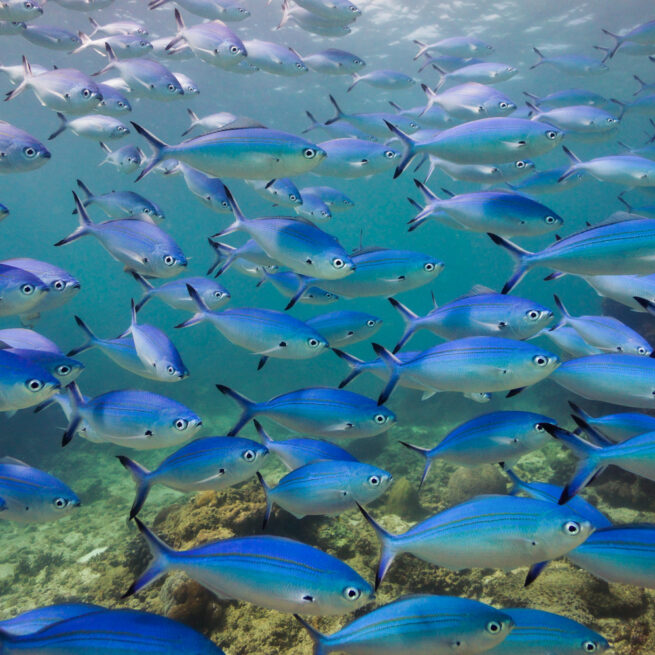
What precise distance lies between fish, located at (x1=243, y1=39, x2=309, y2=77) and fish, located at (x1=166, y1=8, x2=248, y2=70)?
0.67 meters

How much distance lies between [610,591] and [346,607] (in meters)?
2.75

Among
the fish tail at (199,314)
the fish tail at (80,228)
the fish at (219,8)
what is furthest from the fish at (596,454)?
the fish at (219,8)

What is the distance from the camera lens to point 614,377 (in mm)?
2889

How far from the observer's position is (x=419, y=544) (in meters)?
2.23

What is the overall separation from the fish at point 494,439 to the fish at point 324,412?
1.45 ft

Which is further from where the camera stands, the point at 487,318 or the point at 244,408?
the point at 244,408

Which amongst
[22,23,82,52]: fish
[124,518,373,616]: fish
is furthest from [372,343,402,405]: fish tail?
[22,23,82,52]: fish

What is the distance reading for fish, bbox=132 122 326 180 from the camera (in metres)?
3.21

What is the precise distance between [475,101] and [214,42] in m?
3.24

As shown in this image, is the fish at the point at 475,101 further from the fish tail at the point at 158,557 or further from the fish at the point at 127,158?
the fish tail at the point at 158,557

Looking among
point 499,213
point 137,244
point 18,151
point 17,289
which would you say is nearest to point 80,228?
point 137,244

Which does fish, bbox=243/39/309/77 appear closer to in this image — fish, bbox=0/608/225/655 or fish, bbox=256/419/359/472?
fish, bbox=256/419/359/472

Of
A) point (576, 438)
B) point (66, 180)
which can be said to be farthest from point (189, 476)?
point (66, 180)

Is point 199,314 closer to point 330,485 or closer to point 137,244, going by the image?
point 137,244
